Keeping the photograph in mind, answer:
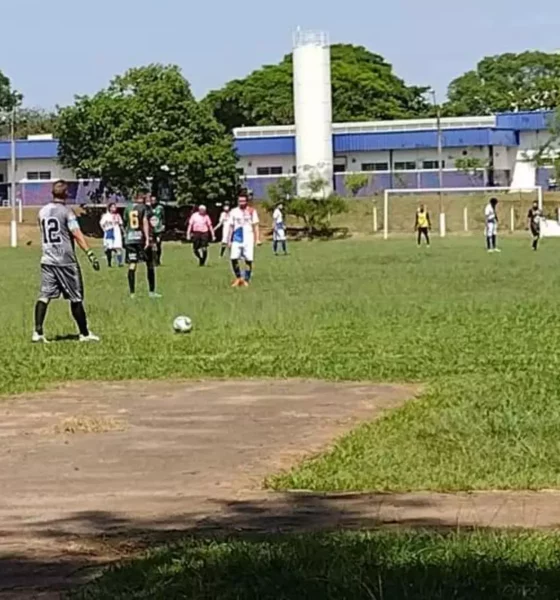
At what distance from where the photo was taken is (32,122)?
11050 cm

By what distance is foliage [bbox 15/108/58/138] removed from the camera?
354ft

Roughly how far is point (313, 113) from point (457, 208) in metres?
9.99

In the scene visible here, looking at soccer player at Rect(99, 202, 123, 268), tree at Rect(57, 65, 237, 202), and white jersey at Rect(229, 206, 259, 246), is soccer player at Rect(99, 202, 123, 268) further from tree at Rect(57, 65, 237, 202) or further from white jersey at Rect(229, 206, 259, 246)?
tree at Rect(57, 65, 237, 202)

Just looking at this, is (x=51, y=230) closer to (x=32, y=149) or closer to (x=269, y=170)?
(x=269, y=170)

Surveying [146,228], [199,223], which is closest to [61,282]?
[146,228]

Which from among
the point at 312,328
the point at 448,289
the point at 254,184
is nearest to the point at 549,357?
the point at 312,328

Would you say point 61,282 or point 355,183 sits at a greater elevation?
point 355,183

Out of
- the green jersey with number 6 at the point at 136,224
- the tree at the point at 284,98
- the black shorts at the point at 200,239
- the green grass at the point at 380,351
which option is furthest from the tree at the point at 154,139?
the green jersey with number 6 at the point at 136,224

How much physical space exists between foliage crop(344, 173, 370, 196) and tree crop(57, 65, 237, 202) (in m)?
11.1

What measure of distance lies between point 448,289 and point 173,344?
9.25 meters

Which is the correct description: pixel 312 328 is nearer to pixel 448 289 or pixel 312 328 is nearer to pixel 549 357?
pixel 549 357

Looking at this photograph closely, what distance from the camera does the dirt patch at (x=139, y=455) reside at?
6.42 metres

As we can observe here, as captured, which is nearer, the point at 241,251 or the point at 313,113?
the point at 241,251

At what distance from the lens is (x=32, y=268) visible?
124 feet
